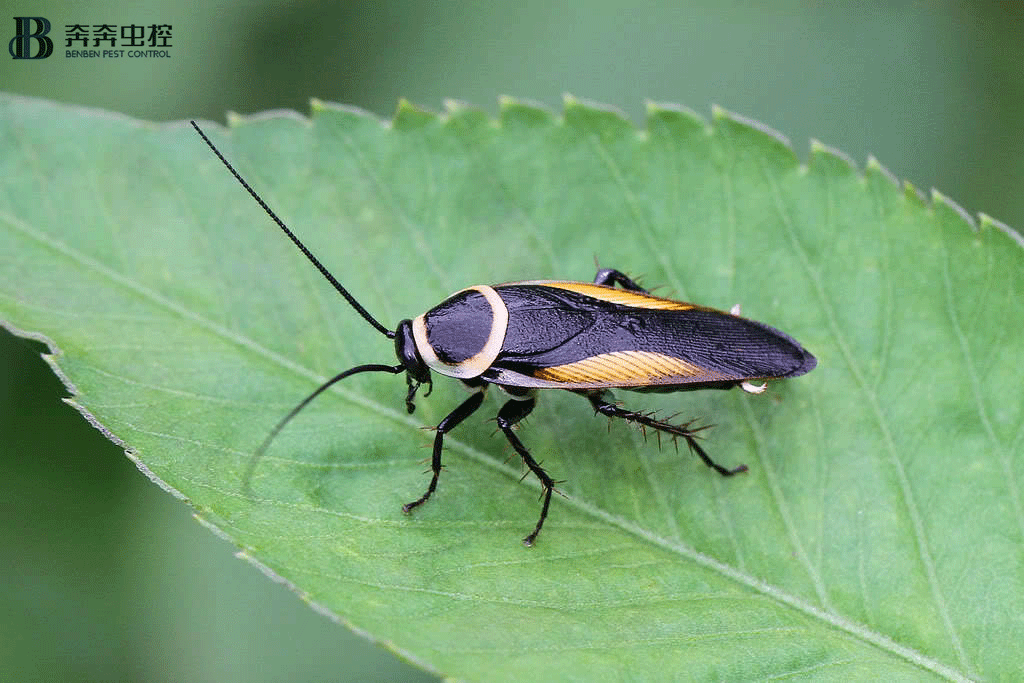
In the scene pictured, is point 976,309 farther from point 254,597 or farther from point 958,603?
point 254,597

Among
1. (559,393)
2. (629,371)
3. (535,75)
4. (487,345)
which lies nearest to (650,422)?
(629,371)

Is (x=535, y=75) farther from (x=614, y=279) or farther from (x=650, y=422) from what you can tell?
(x=650, y=422)

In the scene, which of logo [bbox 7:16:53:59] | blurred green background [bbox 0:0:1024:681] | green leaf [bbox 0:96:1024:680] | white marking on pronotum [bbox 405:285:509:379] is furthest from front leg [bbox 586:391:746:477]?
logo [bbox 7:16:53:59]

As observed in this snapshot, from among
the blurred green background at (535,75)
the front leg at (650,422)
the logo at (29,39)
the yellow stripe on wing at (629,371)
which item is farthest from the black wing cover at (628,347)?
the logo at (29,39)

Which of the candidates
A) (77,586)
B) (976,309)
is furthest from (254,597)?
(976,309)

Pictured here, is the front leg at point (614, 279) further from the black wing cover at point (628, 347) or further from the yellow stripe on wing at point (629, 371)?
the yellow stripe on wing at point (629, 371)

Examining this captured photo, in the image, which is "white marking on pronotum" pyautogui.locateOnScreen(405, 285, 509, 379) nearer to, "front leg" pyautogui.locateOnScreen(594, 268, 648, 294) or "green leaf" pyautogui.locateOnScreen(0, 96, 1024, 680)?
"green leaf" pyautogui.locateOnScreen(0, 96, 1024, 680)
